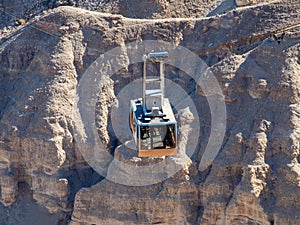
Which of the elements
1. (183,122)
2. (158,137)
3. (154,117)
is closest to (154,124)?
(154,117)

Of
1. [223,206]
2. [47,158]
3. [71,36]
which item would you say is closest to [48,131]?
[47,158]

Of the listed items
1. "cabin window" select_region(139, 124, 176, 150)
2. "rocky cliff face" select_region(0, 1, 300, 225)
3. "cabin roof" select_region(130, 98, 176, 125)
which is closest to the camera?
"cabin roof" select_region(130, 98, 176, 125)

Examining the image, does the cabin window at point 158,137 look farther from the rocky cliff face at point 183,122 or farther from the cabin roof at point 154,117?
the rocky cliff face at point 183,122

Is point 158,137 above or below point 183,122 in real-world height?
below

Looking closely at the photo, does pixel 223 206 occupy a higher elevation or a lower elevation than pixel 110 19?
lower

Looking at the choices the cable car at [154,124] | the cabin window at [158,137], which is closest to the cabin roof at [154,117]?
the cable car at [154,124]

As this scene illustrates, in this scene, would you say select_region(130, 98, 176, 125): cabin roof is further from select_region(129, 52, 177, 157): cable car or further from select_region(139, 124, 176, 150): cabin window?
select_region(139, 124, 176, 150): cabin window

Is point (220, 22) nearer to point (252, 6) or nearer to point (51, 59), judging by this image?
point (252, 6)

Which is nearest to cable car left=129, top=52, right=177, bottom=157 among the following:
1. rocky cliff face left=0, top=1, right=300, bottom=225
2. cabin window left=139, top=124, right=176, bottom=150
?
cabin window left=139, top=124, right=176, bottom=150

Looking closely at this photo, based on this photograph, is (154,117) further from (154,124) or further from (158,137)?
(158,137)
